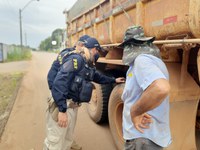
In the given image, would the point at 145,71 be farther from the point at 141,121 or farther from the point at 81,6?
the point at 81,6

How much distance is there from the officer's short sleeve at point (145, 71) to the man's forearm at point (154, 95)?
0.04 m

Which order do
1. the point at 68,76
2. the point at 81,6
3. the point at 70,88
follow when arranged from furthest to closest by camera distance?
the point at 81,6
the point at 70,88
the point at 68,76

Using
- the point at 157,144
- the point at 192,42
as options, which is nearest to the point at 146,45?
the point at 192,42

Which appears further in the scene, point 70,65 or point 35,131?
point 35,131

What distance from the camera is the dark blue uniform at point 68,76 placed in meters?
2.68

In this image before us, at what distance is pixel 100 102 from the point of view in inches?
163

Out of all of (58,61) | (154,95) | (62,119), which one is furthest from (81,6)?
(154,95)

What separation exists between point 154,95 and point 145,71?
179mm

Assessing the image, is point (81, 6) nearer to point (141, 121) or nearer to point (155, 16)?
point (155, 16)

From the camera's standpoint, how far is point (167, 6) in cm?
228

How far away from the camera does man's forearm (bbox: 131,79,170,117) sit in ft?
4.96

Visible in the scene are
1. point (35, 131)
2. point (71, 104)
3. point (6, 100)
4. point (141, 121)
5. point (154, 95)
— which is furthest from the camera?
point (6, 100)

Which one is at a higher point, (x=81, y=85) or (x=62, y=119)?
(x=81, y=85)

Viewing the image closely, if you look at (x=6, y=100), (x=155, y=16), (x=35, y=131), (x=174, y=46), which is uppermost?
(x=155, y=16)
